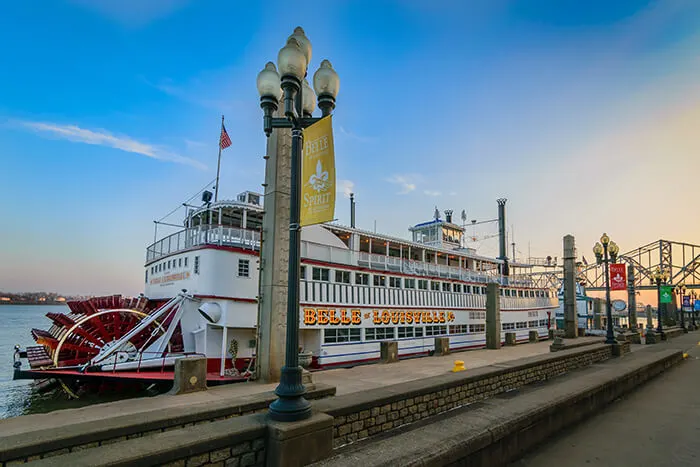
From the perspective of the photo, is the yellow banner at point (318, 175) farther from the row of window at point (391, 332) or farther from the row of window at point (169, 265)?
the row of window at point (391, 332)

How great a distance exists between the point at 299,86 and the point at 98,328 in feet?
55.0

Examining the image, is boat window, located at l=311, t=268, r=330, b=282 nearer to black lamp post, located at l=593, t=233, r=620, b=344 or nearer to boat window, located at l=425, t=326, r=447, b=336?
boat window, located at l=425, t=326, r=447, b=336

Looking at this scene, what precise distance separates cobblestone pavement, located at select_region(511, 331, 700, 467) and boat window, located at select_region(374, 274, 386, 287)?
12432 mm

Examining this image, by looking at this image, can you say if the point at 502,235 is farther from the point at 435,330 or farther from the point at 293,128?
the point at 293,128

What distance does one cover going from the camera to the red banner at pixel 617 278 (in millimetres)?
24469

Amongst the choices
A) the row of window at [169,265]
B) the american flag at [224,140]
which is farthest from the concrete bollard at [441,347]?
the american flag at [224,140]

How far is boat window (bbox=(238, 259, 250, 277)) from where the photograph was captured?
15473 mm

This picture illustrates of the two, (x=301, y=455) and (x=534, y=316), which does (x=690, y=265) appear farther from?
(x=301, y=455)

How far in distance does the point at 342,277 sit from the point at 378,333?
3.98m

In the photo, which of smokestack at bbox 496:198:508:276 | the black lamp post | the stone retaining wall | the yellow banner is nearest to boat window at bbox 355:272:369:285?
the stone retaining wall

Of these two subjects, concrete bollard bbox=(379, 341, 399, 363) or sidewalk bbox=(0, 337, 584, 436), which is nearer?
sidewalk bbox=(0, 337, 584, 436)

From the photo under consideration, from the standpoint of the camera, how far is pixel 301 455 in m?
4.71

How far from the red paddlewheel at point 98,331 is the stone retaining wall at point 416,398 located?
1113 cm

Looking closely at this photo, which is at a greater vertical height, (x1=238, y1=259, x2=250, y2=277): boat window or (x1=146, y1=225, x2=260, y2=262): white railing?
(x1=146, y1=225, x2=260, y2=262): white railing
